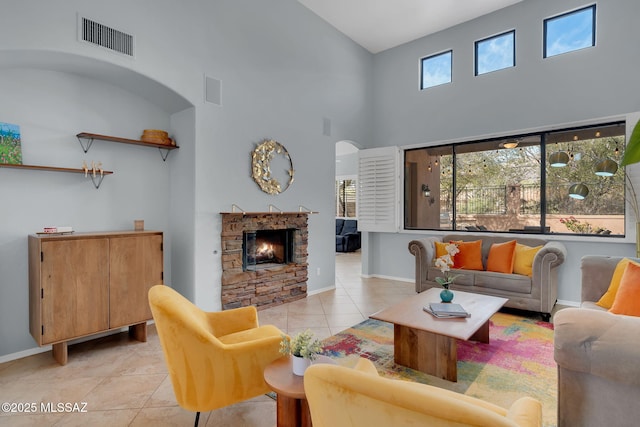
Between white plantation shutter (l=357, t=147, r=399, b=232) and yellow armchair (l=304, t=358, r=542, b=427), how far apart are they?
5.28 m

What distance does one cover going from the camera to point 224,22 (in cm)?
414

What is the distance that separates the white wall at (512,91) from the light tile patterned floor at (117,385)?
3208 mm

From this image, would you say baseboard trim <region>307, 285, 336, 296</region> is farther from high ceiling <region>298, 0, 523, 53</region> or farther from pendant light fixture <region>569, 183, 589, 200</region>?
high ceiling <region>298, 0, 523, 53</region>

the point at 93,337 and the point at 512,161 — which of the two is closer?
the point at 93,337

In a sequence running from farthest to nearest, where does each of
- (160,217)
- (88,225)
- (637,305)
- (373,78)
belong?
(373,78) → (160,217) → (88,225) → (637,305)

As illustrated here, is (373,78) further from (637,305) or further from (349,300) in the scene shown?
(637,305)

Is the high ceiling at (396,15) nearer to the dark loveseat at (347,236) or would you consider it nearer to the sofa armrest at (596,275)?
the sofa armrest at (596,275)

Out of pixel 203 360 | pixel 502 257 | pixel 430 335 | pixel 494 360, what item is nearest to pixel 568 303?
pixel 502 257

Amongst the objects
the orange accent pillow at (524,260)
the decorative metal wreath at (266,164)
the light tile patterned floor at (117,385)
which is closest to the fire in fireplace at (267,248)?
the decorative metal wreath at (266,164)

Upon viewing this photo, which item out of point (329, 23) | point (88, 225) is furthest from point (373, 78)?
point (88, 225)

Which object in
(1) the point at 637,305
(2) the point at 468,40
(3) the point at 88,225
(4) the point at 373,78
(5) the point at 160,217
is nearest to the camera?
(1) the point at 637,305

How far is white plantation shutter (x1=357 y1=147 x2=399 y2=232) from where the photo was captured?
19.9ft

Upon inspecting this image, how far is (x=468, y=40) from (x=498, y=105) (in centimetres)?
131

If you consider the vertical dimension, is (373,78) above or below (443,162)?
above
